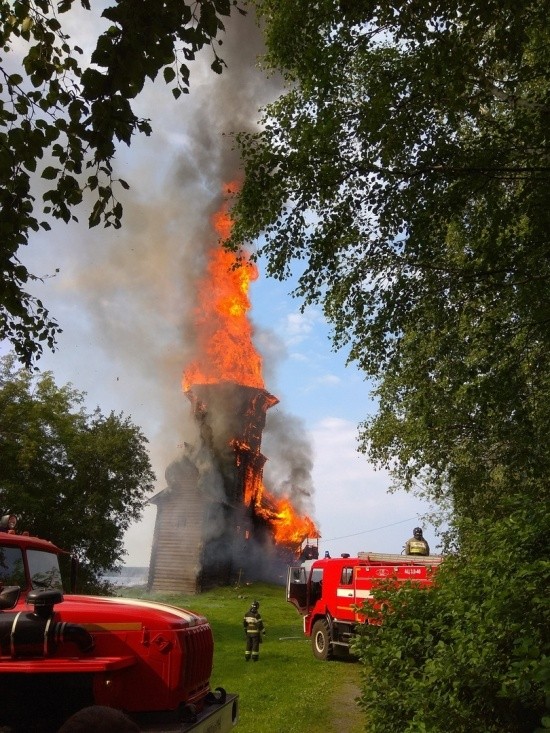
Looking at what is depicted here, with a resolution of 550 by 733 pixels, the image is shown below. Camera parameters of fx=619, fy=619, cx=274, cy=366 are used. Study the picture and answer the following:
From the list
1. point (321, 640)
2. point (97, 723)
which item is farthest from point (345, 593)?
point (97, 723)

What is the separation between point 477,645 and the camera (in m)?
4.57

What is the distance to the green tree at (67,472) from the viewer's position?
29.0m

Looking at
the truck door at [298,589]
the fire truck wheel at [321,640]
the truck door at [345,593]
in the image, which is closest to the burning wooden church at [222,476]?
the truck door at [298,589]

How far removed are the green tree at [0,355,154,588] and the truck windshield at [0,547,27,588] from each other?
23.3 meters

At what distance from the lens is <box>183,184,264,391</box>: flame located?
4691 cm

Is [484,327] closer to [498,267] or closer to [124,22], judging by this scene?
[498,267]

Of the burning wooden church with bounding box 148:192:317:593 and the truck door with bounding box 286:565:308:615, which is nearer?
the truck door with bounding box 286:565:308:615

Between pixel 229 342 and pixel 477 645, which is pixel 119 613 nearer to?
pixel 477 645

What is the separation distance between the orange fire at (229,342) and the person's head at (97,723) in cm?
4394

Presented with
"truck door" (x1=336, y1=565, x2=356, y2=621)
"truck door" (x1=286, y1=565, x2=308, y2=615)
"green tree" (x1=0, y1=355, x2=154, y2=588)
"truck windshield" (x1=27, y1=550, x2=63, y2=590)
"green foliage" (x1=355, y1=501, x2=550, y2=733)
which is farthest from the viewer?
"green tree" (x1=0, y1=355, x2=154, y2=588)

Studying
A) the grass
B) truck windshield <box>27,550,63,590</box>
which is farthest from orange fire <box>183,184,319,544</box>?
truck windshield <box>27,550,63,590</box>

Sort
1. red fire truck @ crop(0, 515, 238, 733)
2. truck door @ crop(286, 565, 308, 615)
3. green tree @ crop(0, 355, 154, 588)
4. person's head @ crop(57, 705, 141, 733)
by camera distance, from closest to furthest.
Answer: person's head @ crop(57, 705, 141, 733), red fire truck @ crop(0, 515, 238, 733), truck door @ crop(286, 565, 308, 615), green tree @ crop(0, 355, 154, 588)

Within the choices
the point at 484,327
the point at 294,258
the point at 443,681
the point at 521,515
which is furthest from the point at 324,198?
the point at 443,681

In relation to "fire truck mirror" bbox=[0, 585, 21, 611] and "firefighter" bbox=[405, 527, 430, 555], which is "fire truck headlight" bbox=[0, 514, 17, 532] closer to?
"fire truck mirror" bbox=[0, 585, 21, 611]
